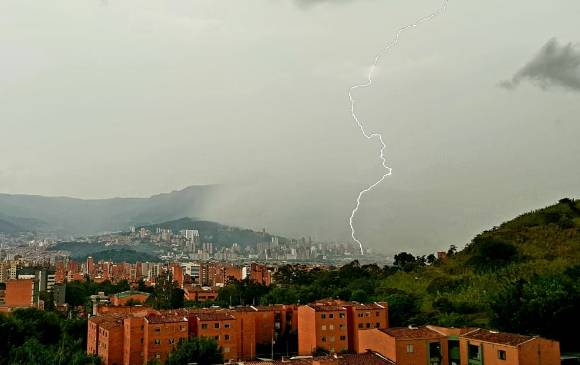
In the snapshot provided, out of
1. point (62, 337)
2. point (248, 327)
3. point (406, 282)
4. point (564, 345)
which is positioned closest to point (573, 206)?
point (406, 282)

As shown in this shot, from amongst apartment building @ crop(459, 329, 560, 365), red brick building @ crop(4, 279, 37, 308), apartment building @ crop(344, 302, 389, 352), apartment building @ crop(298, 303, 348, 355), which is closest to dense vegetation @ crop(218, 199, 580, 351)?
apartment building @ crop(344, 302, 389, 352)

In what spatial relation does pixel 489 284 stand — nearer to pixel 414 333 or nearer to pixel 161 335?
pixel 414 333

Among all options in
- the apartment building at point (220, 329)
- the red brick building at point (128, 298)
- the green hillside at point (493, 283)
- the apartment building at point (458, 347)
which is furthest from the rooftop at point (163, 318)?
the red brick building at point (128, 298)

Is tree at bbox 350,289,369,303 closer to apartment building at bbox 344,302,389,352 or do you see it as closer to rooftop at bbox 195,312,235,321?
apartment building at bbox 344,302,389,352

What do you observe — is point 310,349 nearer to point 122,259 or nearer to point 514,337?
point 514,337

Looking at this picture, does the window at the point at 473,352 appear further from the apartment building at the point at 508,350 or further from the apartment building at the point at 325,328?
the apartment building at the point at 325,328
